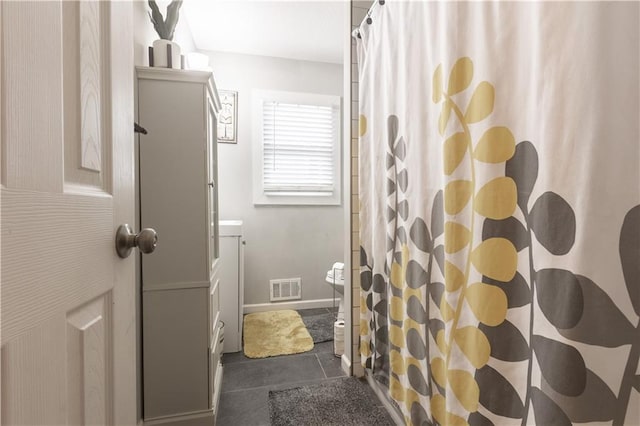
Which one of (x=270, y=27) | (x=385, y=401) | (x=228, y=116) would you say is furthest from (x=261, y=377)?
(x=270, y=27)

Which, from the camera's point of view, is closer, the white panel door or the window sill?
the white panel door

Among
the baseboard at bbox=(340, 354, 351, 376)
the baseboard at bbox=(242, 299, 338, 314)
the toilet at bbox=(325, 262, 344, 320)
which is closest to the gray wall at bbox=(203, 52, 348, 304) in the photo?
the baseboard at bbox=(242, 299, 338, 314)

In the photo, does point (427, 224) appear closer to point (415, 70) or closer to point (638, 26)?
point (415, 70)

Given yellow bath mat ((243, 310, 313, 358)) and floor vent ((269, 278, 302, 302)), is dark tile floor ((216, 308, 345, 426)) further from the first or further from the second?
floor vent ((269, 278, 302, 302))

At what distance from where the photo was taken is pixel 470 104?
85cm

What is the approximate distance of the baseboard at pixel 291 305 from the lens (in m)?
2.80

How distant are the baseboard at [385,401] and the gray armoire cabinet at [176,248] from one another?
0.82 m

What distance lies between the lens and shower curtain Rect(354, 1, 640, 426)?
56 centimetres

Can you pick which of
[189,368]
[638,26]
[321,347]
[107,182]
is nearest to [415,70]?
[638,26]

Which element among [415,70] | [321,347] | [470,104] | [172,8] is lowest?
[321,347]

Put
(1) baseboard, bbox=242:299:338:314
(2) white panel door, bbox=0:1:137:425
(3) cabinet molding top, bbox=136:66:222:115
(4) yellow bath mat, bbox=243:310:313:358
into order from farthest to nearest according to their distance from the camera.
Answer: (1) baseboard, bbox=242:299:338:314 → (4) yellow bath mat, bbox=243:310:313:358 → (3) cabinet molding top, bbox=136:66:222:115 → (2) white panel door, bbox=0:1:137:425

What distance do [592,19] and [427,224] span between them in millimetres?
662

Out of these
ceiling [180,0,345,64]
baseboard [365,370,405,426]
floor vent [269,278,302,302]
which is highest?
ceiling [180,0,345,64]

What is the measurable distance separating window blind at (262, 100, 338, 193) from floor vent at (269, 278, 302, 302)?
861 millimetres
